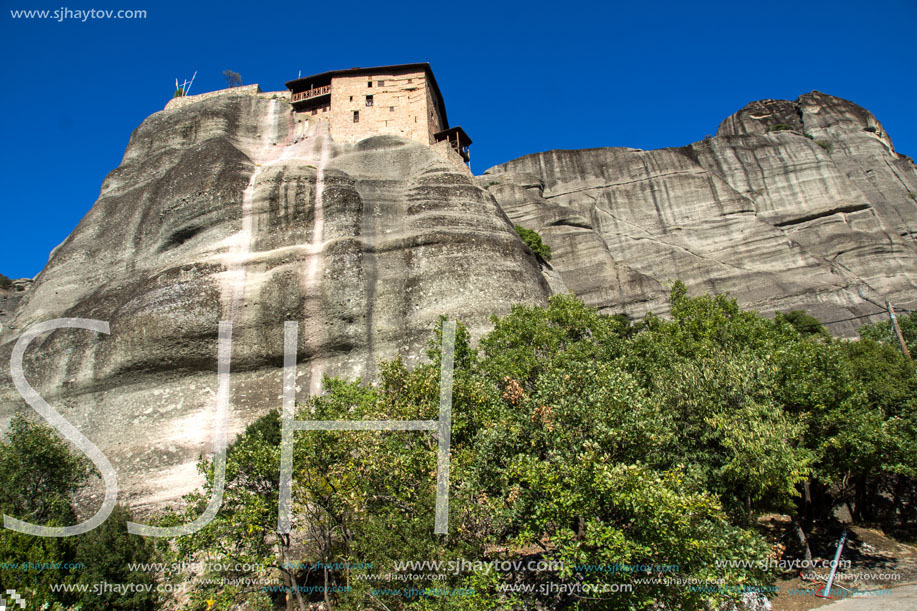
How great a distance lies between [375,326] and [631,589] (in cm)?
2006

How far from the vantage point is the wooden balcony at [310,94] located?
43.6 m

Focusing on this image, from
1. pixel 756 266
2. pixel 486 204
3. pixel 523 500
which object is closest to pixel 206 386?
pixel 486 204

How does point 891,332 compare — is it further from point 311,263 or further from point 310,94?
point 310,94

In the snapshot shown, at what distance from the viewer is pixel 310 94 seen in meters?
44.0

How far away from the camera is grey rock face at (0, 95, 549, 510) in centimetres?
2677

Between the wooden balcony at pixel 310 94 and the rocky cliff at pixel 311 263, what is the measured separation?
47.3 inches

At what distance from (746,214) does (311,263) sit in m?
41.0

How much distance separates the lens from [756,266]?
155 feet

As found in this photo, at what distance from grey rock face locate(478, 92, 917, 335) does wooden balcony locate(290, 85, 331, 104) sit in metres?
18.3

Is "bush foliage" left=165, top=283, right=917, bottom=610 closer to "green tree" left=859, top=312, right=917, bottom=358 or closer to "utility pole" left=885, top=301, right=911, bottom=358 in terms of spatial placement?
"utility pole" left=885, top=301, right=911, bottom=358

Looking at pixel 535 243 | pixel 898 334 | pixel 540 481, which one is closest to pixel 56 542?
pixel 540 481

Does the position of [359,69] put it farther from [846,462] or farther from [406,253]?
[846,462]

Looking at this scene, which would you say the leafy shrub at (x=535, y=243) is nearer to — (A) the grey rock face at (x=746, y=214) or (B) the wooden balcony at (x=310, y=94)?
(A) the grey rock face at (x=746, y=214)

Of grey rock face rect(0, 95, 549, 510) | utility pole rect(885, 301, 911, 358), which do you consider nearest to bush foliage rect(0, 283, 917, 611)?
grey rock face rect(0, 95, 549, 510)
